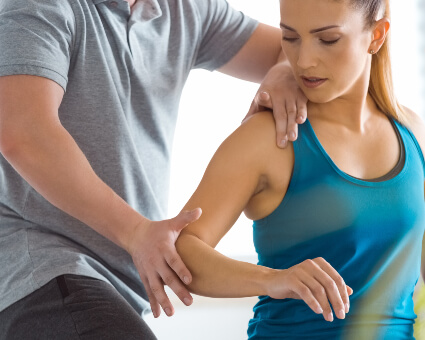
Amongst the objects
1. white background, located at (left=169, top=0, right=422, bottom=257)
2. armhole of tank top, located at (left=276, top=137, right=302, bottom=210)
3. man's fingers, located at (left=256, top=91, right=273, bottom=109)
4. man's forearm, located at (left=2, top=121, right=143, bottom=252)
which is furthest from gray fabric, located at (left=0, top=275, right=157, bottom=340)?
white background, located at (left=169, top=0, right=422, bottom=257)

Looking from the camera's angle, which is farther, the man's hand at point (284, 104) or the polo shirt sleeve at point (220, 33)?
the polo shirt sleeve at point (220, 33)

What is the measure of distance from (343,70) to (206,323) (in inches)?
70.8

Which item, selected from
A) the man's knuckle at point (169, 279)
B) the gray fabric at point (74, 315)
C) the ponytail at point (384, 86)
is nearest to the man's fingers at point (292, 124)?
the ponytail at point (384, 86)

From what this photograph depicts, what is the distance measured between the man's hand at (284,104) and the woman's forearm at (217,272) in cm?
27

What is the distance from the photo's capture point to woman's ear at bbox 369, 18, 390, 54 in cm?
150

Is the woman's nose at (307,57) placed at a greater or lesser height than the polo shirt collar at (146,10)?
greater

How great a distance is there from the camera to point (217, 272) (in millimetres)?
1341

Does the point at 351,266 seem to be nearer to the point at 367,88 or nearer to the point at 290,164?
the point at 290,164

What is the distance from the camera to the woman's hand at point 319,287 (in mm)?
1129

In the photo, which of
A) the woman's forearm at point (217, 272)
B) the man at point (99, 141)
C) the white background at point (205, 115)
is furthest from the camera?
the white background at point (205, 115)

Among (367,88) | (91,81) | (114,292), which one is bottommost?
(114,292)

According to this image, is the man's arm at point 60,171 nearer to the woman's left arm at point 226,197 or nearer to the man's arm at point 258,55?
the woman's left arm at point 226,197

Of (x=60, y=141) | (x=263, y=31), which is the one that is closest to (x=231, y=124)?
(x=263, y=31)

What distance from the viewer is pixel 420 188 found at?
5.19ft
